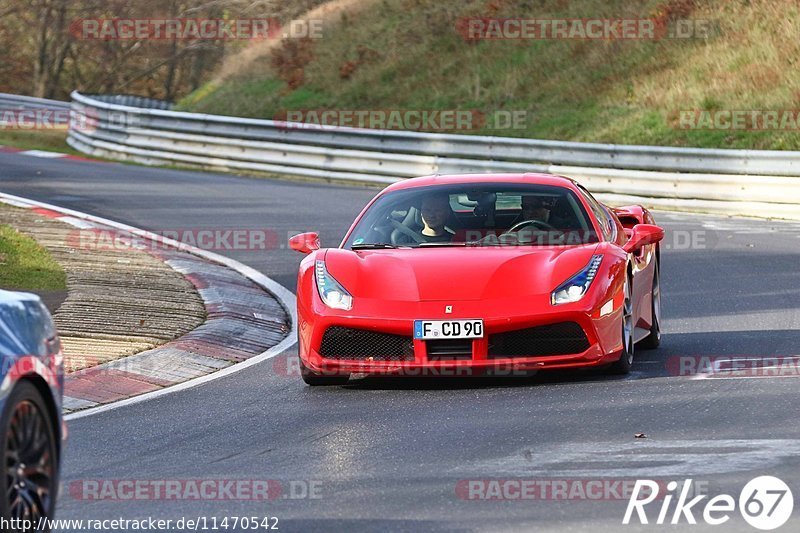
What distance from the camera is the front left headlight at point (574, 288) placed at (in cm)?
889

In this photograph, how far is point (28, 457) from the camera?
5.06 m

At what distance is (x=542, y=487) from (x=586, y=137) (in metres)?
22.0

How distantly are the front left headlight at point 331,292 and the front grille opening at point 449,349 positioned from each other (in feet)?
1.97

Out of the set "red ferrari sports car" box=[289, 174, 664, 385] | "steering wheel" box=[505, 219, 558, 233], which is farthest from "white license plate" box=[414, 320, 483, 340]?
"steering wheel" box=[505, 219, 558, 233]

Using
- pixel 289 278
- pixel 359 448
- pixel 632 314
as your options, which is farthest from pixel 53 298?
pixel 359 448

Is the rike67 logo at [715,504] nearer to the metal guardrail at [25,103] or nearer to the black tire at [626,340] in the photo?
the black tire at [626,340]

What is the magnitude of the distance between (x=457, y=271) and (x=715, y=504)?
356cm

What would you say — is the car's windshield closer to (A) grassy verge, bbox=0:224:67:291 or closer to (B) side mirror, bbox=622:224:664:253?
(B) side mirror, bbox=622:224:664:253

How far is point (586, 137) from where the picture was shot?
27750 mm

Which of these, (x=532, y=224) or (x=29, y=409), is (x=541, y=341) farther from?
(x=29, y=409)

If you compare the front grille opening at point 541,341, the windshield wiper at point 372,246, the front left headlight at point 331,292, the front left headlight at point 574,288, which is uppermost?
the windshield wiper at point 372,246

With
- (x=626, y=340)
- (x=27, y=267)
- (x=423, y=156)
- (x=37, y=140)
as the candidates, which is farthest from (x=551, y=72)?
(x=626, y=340)

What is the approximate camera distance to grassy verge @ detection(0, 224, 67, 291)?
42.8 feet

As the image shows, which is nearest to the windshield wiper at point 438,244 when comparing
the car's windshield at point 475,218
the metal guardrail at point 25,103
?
the car's windshield at point 475,218
